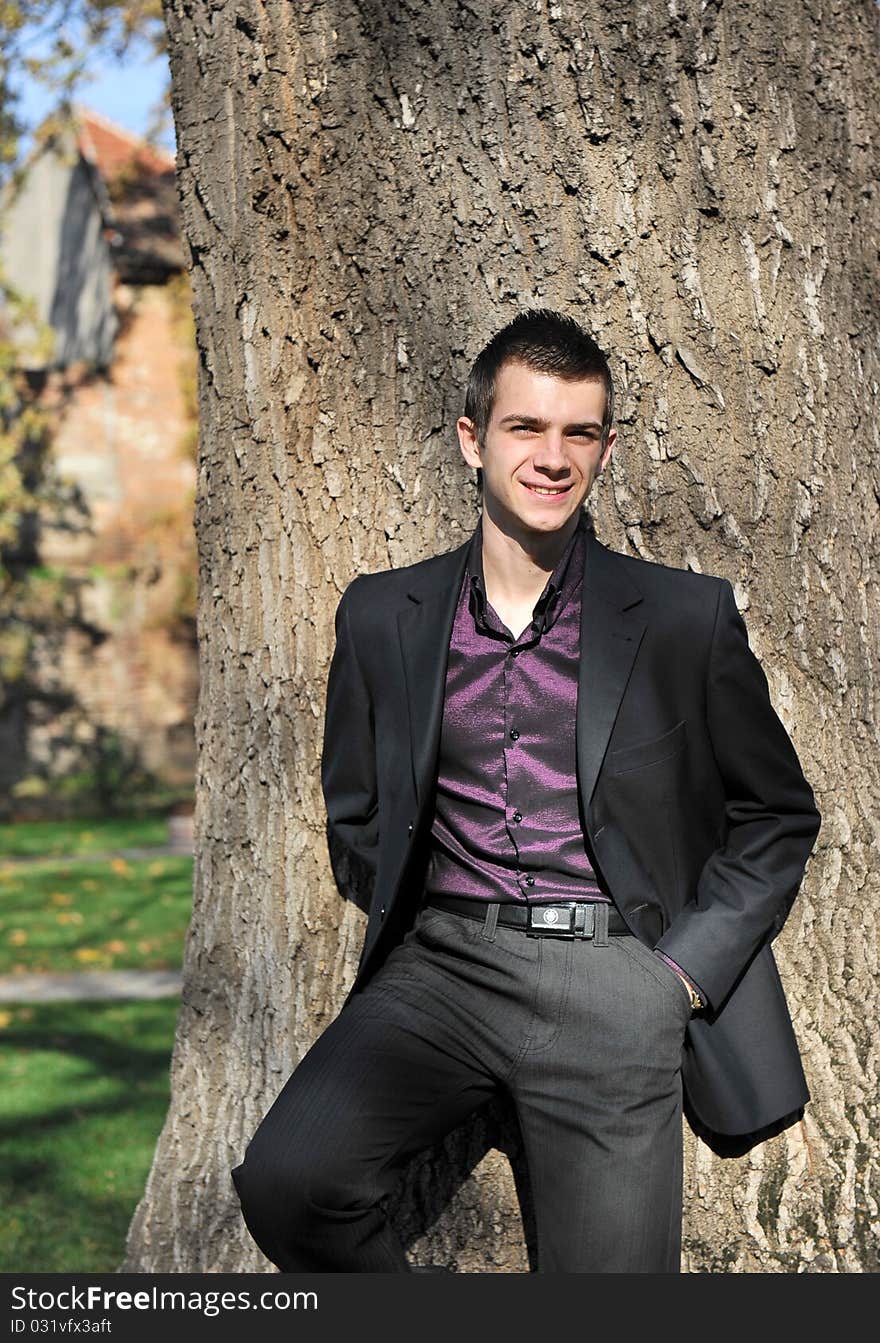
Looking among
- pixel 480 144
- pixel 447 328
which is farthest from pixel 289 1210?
pixel 480 144

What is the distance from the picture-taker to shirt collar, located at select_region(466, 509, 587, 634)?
3.05 metres

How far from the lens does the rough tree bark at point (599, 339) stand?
11.0ft

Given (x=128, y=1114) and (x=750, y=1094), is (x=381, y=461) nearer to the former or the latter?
(x=750, y=1094)

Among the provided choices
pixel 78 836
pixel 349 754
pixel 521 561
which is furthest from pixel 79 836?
pixel 521 561

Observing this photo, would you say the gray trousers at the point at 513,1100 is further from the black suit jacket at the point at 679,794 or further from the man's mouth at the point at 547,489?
the man's mouth at the point at 547,489

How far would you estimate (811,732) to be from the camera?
135 inches

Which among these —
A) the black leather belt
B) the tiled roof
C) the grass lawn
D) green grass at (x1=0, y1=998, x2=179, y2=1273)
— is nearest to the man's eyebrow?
the black leather belt

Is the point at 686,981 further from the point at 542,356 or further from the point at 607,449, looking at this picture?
the point at 542,356

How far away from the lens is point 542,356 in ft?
9.96

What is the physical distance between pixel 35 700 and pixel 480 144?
1583 cm

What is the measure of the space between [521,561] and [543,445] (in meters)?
0.25

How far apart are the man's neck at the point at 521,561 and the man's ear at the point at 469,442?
186 mm

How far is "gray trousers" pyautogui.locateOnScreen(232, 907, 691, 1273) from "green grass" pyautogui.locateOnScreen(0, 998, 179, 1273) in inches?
83.1

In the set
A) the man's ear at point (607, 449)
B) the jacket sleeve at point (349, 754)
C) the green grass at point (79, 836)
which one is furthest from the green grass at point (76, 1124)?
the green grass at point (79, 836)
